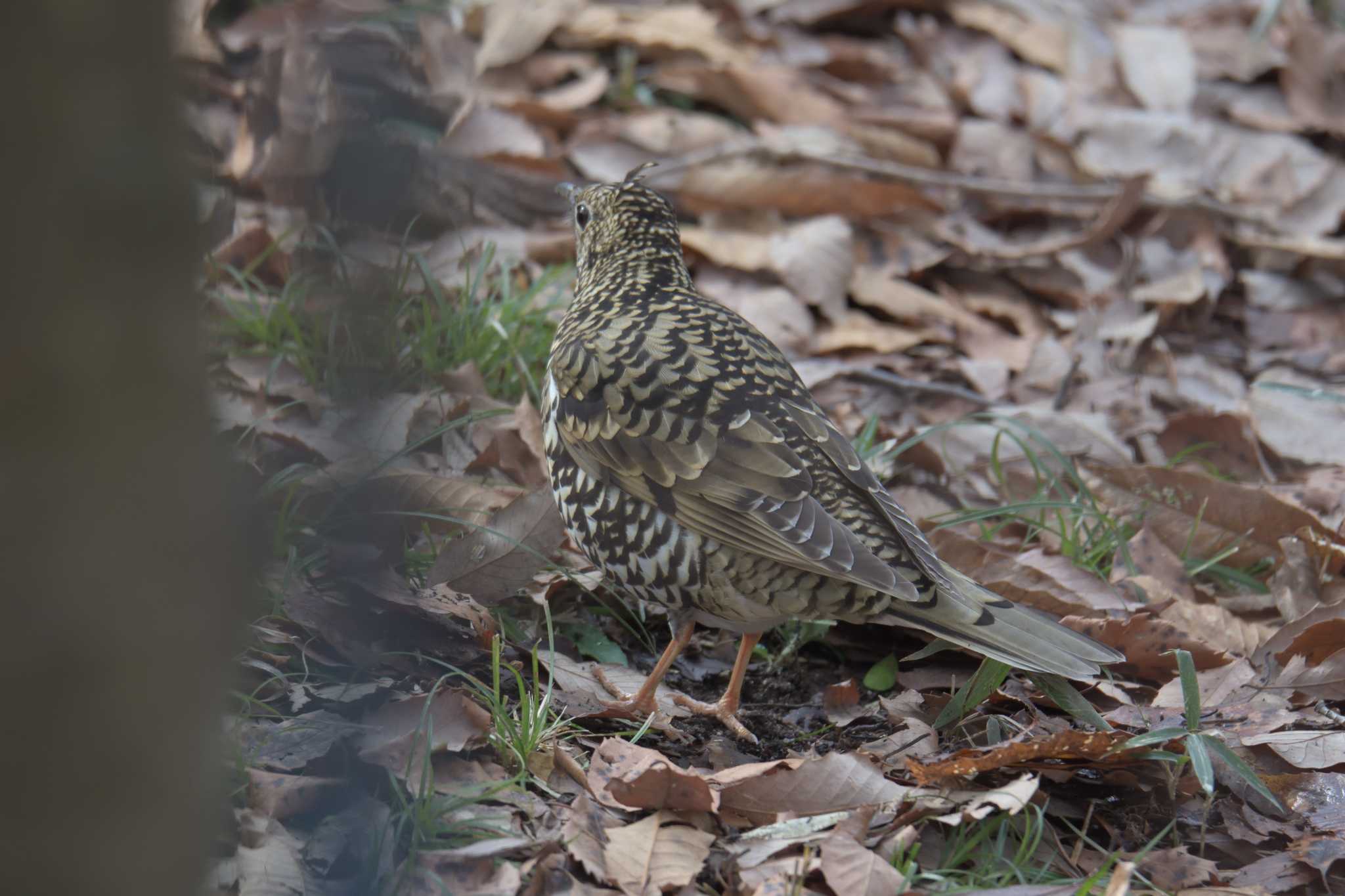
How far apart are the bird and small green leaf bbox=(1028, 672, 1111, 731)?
4.1 inches

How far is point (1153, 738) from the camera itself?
2.87m

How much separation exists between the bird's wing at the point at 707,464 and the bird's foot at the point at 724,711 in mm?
488

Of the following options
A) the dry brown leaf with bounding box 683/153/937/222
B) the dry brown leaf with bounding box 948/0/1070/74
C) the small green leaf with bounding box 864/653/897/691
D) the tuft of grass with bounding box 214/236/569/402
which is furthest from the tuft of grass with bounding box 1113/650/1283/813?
the dry brown leaf with bounding box 948/0/1070/74

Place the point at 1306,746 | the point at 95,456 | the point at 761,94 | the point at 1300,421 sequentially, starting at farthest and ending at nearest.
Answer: the point at 761,94 → the point at 1300,421 → the point at 1306,746 → the point at 95,456

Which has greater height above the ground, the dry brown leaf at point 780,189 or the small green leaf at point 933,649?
the dry brown leaf at point 780,189

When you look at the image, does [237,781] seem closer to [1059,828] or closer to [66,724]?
[66,724]

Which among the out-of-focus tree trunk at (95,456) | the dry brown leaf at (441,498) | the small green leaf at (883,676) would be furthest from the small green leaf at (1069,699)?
the out-of-focus tree trunk at (95,456)

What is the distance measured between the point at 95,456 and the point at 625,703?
2.18 meters

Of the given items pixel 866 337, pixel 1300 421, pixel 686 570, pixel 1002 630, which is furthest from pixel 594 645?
pixel 1300 421

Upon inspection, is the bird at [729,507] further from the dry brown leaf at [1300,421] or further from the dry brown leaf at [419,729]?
the dry brown leaf at [1300,421]

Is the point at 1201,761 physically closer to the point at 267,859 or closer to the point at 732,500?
the point at 732,500

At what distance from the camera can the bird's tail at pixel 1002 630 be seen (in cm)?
316

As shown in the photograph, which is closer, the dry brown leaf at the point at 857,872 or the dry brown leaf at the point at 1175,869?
the dry brown leaf at the point at 857,872

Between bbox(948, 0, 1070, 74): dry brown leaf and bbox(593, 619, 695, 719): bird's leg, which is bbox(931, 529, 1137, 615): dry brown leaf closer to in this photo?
bbox(593, 619, 695, 719): bird's leg
